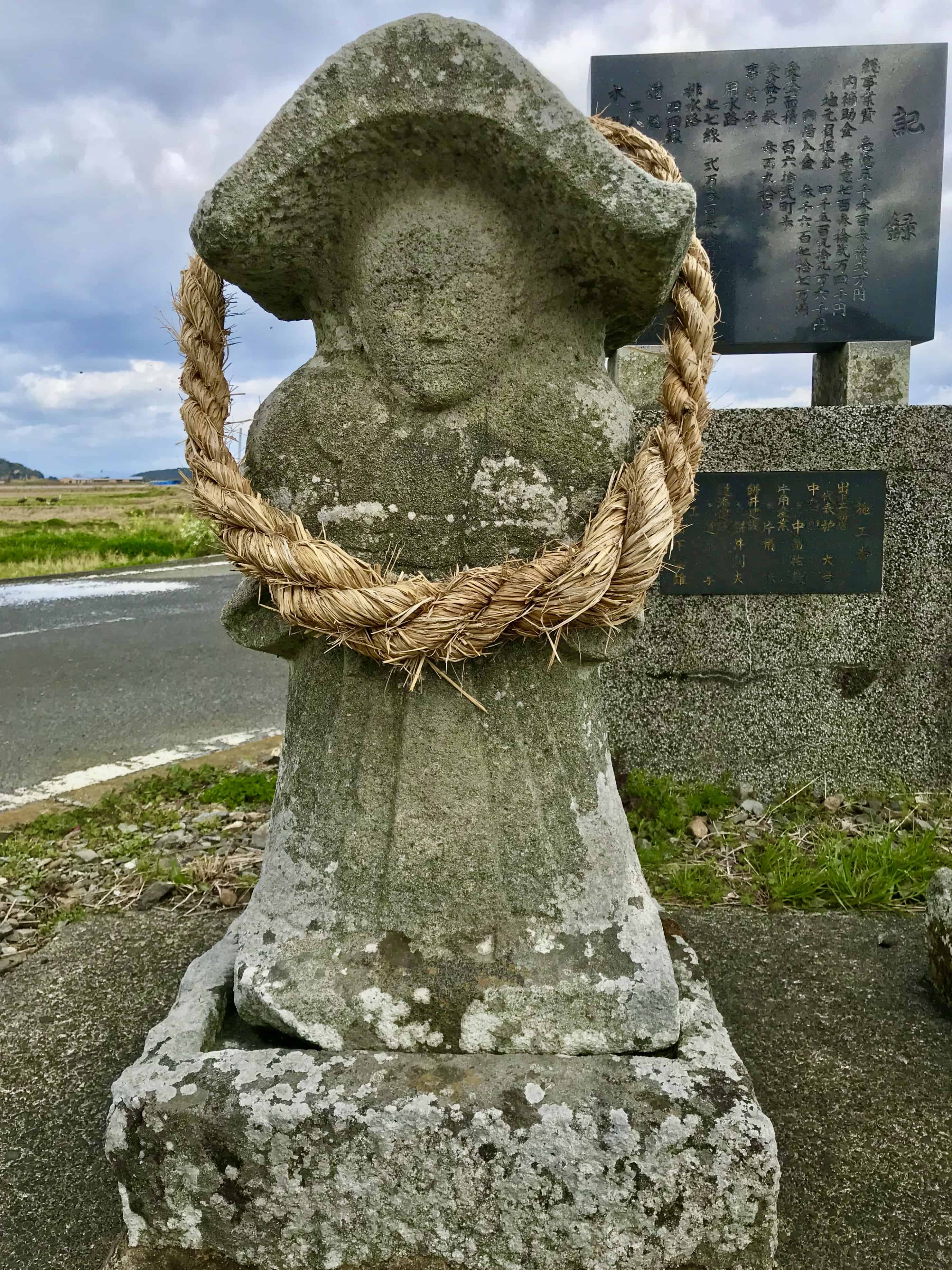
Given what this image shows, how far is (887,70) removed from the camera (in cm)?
380

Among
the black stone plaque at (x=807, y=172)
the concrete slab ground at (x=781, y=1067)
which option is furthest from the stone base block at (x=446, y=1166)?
the black stone plaque at (x=807, y=172)

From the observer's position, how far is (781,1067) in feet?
6.06

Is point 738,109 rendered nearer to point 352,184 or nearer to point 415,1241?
point 352,184

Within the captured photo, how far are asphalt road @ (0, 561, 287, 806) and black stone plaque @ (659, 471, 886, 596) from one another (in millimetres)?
1813

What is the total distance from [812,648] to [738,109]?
90.0 inches

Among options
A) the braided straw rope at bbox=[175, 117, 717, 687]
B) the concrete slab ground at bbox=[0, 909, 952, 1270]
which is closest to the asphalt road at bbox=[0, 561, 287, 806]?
the concrete slab ground at bbox=[0, 909, 952, 1270]

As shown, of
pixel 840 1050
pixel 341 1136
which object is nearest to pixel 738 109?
pixel 840 1050

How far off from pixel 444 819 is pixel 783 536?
255cm

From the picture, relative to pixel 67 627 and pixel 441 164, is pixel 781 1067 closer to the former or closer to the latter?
pixel 441 164

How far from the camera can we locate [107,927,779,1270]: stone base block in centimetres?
123

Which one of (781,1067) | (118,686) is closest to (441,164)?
(781,1067)

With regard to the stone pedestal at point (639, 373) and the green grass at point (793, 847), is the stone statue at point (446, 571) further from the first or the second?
the stone pedestal at point (639, 373)

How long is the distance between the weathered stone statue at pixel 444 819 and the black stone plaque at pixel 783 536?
6.89ft

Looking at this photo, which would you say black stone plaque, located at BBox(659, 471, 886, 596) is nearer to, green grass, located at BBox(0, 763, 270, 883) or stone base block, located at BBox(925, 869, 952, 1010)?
stone base block, located at BBox(925, 869, 952, 1010)
